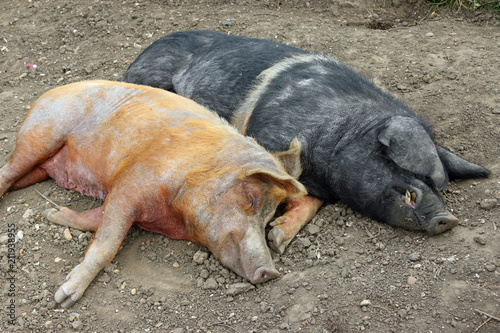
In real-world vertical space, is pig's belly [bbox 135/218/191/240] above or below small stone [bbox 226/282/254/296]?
above

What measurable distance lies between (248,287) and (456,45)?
4.60 m

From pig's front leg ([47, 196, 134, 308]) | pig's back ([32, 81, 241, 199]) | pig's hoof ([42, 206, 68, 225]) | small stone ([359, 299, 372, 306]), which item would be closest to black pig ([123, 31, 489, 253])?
pig's back ([32, 81, 241, 199])

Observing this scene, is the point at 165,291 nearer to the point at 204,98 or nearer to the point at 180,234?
the point at 180,234

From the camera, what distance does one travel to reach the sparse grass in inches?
278

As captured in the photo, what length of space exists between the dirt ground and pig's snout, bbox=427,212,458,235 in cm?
9

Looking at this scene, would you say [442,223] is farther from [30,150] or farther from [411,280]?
[30,150]

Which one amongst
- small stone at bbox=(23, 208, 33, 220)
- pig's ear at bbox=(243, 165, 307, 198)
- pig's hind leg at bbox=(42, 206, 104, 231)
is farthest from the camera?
small stone at bbox=(23, 208, 33, 220)

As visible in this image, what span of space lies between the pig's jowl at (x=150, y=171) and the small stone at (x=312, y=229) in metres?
0.45

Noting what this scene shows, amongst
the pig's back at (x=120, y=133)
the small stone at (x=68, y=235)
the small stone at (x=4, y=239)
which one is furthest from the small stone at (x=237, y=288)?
the small stone at (x=4, y=239)

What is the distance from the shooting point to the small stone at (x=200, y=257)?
152 inches

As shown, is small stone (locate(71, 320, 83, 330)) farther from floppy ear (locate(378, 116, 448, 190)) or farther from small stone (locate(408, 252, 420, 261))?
floppy ear (locate(378, 116, 448, 190))

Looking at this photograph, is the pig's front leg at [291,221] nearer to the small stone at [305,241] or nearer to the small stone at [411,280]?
the small stone at [305,241]

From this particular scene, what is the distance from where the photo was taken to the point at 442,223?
3869 millimetres

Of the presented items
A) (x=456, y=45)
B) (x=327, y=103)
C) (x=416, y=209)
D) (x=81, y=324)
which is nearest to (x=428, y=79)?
(x=456, y=45)
